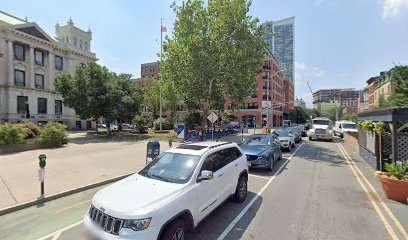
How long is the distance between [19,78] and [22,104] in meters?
4.63

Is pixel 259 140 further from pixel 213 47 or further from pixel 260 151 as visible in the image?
pixel 213 47

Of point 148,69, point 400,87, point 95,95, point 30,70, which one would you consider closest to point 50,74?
point 30,70

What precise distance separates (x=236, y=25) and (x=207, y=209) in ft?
68.6

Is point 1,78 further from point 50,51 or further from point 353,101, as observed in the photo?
point 353,101

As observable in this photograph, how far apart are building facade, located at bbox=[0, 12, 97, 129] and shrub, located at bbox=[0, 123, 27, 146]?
28.2m

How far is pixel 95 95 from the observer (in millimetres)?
25844

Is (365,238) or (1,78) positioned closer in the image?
Result: (365,238)

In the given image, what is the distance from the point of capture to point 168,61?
22984mm

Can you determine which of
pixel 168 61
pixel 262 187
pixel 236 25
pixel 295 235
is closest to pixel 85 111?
pixel 168 61

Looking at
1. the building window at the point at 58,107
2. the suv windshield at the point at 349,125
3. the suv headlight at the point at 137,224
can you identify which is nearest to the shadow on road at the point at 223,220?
the suv headlight at the point at 137,224

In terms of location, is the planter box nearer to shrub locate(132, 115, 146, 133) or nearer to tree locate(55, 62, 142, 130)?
tree locate(55, 62, 142, 130)

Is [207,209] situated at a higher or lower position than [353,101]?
lower

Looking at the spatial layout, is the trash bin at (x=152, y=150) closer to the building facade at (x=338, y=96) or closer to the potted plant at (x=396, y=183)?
the potted plant at (x=396, y=183)

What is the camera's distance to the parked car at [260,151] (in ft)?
30.2
